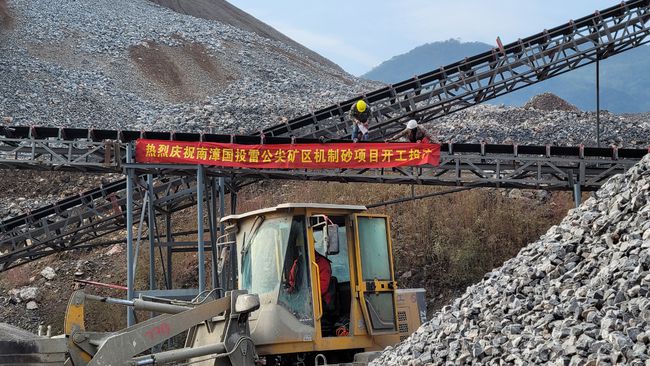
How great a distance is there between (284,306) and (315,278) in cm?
45

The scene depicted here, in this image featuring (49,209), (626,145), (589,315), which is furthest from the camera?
(626,145)

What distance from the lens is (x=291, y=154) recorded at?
17344mm

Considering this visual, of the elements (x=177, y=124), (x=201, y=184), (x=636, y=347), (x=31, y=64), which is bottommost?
(x=636, y=347)

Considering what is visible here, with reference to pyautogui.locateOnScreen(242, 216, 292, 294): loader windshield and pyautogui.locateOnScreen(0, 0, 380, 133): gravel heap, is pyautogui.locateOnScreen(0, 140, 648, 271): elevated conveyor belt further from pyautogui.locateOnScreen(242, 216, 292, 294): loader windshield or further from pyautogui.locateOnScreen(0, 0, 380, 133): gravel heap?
pyautogui.locateOnScreen(0, 0, 380, 133): gravel heap

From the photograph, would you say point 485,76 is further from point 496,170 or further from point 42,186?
point 42,186

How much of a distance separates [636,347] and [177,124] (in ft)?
89.9

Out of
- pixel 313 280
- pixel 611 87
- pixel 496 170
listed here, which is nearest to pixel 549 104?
pixel 496 170

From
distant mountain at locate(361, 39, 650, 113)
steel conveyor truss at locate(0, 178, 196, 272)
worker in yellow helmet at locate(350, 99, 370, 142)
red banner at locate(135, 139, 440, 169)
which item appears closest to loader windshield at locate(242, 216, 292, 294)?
red banner at locate(135, 139, 440, 169)

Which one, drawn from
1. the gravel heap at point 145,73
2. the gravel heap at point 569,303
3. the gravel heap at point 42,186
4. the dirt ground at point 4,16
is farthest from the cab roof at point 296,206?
the dirt ground at point 4,16

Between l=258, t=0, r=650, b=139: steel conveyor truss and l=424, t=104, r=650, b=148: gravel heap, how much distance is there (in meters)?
5.62

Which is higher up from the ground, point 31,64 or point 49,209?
point 31,64

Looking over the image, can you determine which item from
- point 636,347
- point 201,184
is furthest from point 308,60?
point 636,347

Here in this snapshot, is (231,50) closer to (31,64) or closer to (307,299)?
(31,64)

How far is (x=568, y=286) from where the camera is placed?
354 inches
